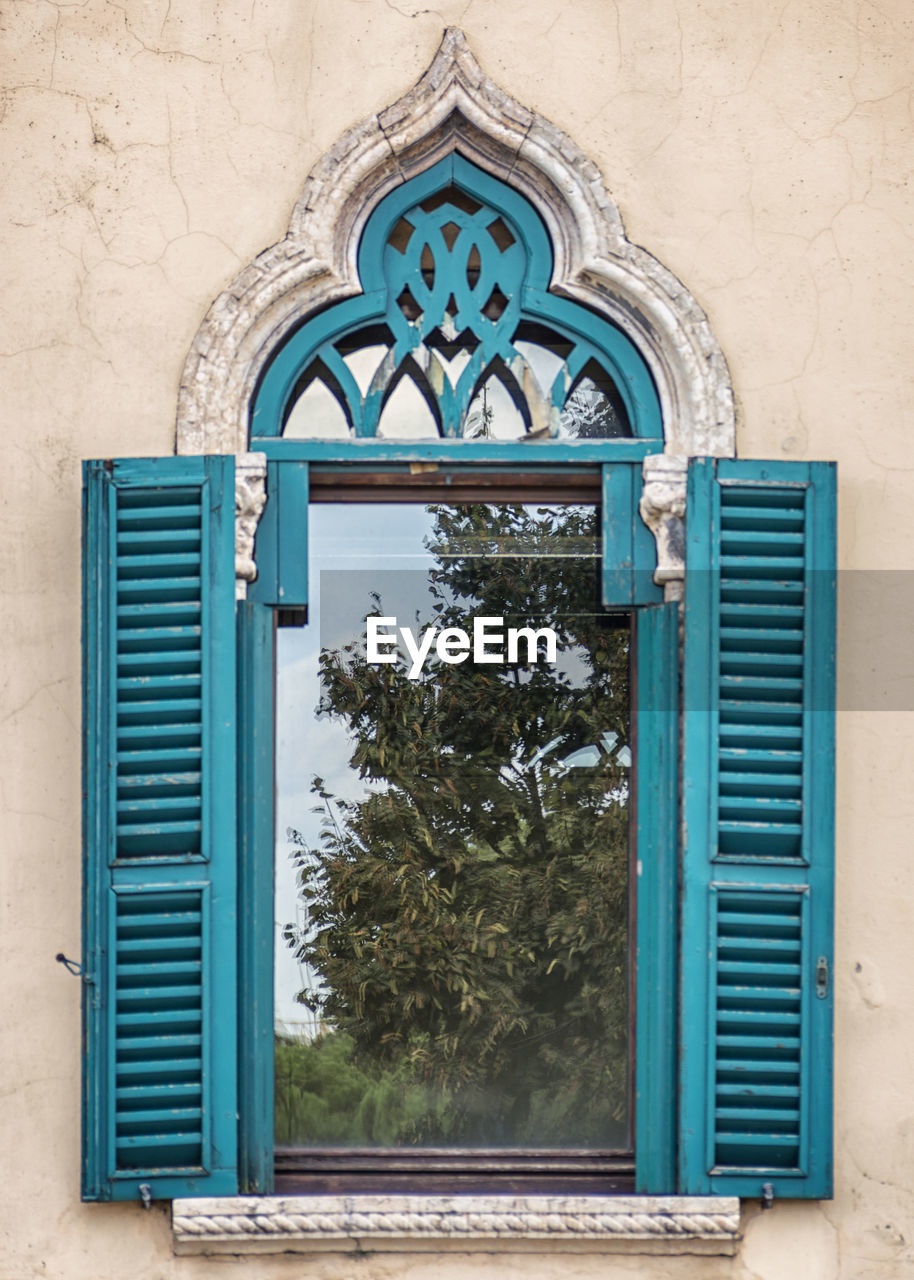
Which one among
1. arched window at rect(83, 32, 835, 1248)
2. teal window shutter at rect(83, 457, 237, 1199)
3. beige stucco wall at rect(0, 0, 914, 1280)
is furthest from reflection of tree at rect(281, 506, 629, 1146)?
beige stucco wall at rect(0, 0, 914, 1280)

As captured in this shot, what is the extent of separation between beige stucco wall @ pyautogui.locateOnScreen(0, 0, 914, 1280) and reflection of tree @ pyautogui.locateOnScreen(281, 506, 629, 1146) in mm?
595

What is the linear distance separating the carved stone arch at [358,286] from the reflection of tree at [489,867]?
461 mm

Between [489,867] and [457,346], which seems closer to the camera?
[489,867]

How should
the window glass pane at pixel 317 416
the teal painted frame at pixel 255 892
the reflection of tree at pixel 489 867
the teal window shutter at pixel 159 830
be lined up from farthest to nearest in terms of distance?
the window glass pane at pixel 317 416, the reflection of tree at pixel 489 867, the teal painted frame at pixel 255 892, the teal window shutter at pixel 159 830

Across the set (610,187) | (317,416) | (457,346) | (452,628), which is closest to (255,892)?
(452,628)

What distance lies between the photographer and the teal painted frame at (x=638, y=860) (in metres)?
3.75

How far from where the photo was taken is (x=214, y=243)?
3.87 metres

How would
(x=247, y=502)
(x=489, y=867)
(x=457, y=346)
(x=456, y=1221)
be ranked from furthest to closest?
(x=457, y=346), (x=489, y=867), (x=247, y=502), (x=456, y=1221)

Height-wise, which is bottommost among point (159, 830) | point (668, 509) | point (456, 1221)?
point (456, 1221)

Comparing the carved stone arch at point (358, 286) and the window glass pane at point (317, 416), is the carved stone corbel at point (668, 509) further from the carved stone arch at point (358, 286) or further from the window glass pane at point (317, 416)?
the window glass pane at point (317, 416)

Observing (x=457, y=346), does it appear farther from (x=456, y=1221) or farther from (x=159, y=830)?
(x=456, y=1221)

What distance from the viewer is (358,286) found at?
390 centimetres

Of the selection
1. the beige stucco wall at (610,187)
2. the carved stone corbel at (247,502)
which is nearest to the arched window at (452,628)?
the carved stone corbel at (247,502)

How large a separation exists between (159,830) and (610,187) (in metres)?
2.01
